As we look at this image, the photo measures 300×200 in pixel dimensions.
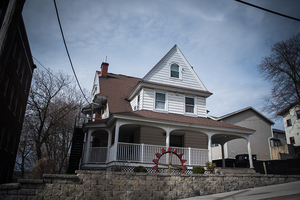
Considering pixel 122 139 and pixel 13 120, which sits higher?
pixel 13 120

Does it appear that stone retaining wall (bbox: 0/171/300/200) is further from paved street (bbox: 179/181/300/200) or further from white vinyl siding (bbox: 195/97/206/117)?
white vinyl siding (bbox: 195/97/206/117)

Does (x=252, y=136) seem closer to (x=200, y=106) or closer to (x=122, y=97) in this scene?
(x=200, y=106)

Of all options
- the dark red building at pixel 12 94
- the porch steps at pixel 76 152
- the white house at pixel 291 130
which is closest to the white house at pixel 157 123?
the porch steps at pixel 76 152

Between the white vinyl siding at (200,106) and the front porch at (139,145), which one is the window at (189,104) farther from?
the front porch at (139,145)

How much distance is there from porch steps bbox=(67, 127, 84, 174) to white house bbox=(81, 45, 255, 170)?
875mm

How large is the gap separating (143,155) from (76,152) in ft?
22.3

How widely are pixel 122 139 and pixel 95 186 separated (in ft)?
27.5

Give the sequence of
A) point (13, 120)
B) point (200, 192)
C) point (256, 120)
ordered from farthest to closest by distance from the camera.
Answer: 1. point (256, 120)
2. point (13, 120)
3. point (200, 192)

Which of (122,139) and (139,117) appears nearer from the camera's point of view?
(139,117)

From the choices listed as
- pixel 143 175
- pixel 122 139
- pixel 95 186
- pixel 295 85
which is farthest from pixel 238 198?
pixel 295 85

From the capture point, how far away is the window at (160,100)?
16062mm

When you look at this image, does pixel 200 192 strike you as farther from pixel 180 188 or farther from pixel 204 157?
pixel 204 157

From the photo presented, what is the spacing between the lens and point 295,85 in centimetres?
1958

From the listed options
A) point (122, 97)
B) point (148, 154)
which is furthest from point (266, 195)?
point (122, 97)
